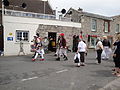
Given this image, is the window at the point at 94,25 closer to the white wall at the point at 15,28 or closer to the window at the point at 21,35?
the white wall at the point at 15,28

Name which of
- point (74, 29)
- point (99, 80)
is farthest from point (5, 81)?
point (74, 29)

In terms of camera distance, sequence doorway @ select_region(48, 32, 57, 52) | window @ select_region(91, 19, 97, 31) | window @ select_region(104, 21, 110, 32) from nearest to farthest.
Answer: doorway @ select_region(48, 32, 57, 52)
window @ select_region(91, 19, 97, 31)
window @ select_region(104, 21, 110, 32)

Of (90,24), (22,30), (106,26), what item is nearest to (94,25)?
(90,24)

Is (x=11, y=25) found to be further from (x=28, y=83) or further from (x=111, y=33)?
(x=111, y=33)

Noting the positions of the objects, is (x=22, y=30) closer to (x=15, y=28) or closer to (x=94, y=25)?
(x=15, y=28)

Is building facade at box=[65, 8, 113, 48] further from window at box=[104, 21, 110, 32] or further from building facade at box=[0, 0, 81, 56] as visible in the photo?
building facade at box=[0, 0, 81, 56]

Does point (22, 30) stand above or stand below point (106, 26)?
below

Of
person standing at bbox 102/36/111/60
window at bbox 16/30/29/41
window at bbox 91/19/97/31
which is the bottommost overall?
person standing at bbox 102/36/111/60

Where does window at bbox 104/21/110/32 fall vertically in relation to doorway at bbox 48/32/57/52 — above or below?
above

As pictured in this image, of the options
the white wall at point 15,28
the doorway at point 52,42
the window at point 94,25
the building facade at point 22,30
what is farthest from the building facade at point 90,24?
the white wall at point 15,28

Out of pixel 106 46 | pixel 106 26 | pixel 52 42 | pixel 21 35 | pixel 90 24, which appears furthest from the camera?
pixel 106 26

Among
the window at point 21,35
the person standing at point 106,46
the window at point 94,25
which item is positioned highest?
the window at point 94,25

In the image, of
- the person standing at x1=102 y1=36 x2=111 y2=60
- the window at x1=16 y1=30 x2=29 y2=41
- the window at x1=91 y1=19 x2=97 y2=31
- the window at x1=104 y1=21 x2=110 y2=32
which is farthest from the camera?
the window at x1=104 y1=21 x2=110 y2=32

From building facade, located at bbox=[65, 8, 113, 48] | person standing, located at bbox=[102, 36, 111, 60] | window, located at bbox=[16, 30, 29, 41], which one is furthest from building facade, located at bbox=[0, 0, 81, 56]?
person standing, located at bbox=[102, 36, 111, 60]
